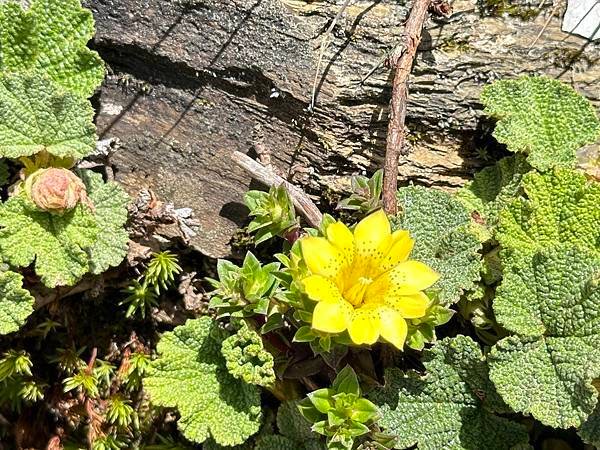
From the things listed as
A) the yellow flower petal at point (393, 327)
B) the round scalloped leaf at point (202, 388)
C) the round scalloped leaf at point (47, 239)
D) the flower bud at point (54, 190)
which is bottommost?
the round scalloped leaf at point (202, 388)

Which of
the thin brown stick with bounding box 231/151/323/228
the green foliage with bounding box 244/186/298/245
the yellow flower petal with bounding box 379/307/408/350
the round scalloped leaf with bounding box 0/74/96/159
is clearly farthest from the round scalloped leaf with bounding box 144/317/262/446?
the round scalloped leaf with bounding box 0/74/96/159

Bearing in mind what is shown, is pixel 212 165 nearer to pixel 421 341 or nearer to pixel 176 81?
pixel 176 81

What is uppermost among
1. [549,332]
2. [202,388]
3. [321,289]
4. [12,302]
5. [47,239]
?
[321,289]

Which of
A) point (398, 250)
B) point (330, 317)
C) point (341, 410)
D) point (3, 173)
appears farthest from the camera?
point (3, 173)

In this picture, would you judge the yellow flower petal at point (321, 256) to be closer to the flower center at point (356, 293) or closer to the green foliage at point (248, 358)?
the flower center at point (356, 293)

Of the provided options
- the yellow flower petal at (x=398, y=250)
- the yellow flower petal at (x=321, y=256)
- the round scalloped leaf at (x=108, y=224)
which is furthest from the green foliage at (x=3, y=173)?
the yellow flower petal at (x=398, y=250)

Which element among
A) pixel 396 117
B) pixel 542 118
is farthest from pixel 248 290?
pixel 542 118

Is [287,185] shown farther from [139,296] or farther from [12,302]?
[12,302]
